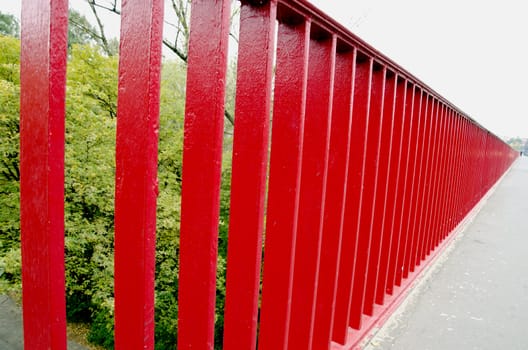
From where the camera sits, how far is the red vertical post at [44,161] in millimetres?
666

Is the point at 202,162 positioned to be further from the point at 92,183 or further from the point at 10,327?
the point at 10,327

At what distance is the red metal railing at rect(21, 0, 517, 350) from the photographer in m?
0.72

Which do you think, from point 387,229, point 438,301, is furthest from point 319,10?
point 438,301

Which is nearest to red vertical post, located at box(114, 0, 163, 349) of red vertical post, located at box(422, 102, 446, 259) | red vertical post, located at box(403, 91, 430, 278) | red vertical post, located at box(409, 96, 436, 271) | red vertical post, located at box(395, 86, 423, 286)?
red vertical post, located at box(395, 86, 423, 286)

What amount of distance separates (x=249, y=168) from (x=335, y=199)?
59cm

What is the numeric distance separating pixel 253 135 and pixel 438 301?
1972 millimetres

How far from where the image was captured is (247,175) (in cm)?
105

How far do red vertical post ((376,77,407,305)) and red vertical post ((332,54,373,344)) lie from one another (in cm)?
45

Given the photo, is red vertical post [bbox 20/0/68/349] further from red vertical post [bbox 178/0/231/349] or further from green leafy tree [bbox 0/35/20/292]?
green leafy tree [bbox 0/35/20/292]

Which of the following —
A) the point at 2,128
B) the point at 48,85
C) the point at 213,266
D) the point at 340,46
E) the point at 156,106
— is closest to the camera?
the point at 48,85

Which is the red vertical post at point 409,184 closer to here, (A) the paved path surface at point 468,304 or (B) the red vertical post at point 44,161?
(A) the paved path surface at point 468,304

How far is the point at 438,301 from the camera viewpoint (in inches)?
91.4

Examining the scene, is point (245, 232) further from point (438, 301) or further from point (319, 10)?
point (438, 301)

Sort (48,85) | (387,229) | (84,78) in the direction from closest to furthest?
(48,85), (387,229), (84,78)
